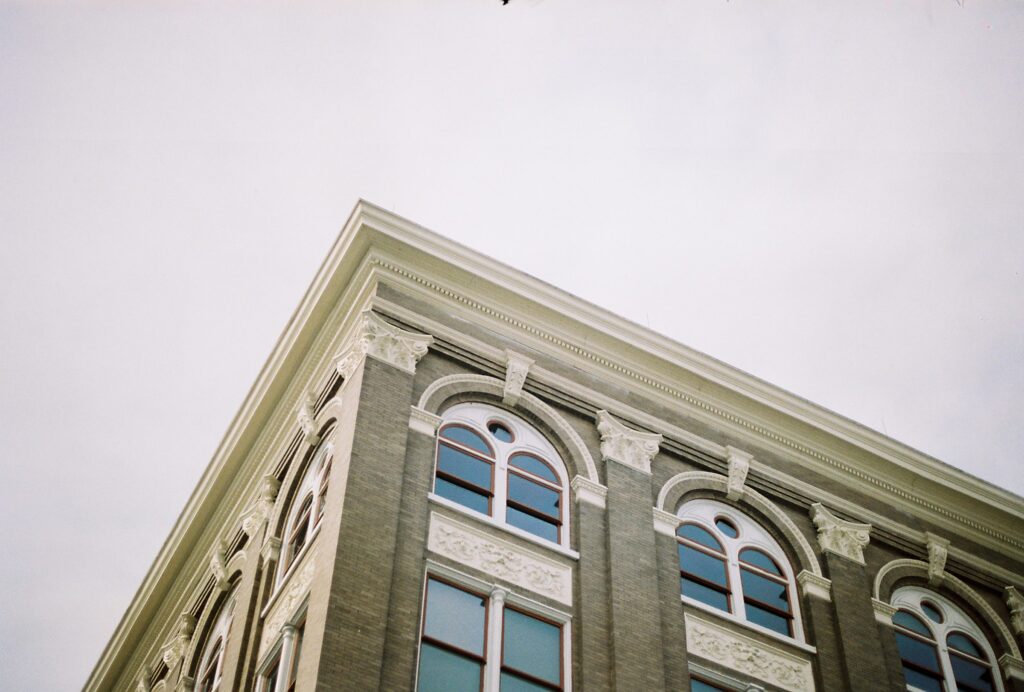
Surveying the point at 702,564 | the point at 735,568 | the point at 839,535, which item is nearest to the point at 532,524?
the point at 702,564

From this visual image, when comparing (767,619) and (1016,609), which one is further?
(1016,609)

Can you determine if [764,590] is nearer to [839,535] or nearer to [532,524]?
[839,535]

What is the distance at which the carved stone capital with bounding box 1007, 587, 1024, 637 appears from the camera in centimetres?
3194

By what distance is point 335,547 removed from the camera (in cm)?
2422

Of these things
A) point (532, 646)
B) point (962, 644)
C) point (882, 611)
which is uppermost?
point (962, 644)

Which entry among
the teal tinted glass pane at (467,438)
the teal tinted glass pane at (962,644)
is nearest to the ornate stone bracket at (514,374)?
the teal tinted glass pane at (467,438)

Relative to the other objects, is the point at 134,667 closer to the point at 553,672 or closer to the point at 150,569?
the point at 150,569

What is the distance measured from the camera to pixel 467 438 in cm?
2844

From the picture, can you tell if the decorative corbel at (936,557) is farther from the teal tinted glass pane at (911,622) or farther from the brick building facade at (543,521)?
the teal tinted glass pane at (911,622)

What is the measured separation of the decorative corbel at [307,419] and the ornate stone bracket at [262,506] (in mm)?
1434

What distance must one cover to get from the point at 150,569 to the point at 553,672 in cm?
1544

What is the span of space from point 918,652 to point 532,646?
30.7ft

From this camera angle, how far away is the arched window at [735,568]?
28.7m

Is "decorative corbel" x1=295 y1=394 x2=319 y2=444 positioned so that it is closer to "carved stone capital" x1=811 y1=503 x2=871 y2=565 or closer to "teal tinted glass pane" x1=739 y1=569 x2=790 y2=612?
"teal tinted glass pane" x1=739 y1=569 x2=790 y2=612
